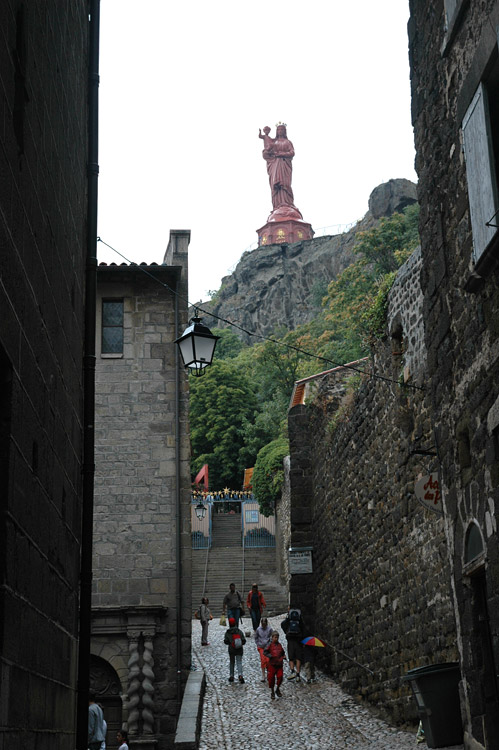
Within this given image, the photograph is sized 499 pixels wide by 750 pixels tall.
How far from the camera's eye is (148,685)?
1477 cm

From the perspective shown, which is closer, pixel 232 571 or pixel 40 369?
pixel 40 369

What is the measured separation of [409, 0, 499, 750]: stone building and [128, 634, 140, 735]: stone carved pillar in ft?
28.8

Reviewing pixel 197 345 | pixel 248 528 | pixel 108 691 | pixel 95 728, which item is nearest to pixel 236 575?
pixel 248 528

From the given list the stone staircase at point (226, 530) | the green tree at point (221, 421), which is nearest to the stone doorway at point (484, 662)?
the stone staircase at point (226, 530)

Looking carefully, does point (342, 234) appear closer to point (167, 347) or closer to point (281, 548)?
point (281, 548)

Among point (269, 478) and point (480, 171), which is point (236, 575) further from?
point (480, 171)

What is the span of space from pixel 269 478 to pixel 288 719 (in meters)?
24.6

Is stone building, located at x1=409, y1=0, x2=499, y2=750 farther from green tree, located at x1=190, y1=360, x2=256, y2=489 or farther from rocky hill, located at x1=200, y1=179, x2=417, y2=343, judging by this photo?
rocky hill, located at x1=200, y1=179, x2=417, y2=343

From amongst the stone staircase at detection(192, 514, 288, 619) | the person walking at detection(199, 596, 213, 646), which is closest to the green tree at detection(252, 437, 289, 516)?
the stone staircase at detection(192, 514, 288, 619)

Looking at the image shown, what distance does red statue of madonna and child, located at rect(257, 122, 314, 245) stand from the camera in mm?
80562

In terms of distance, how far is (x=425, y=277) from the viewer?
8.23m

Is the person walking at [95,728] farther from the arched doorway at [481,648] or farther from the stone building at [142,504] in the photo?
the stone building at [142,504]

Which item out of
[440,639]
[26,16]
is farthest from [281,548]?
[26,16]

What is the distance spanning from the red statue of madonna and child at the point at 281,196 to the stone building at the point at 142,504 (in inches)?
2502
